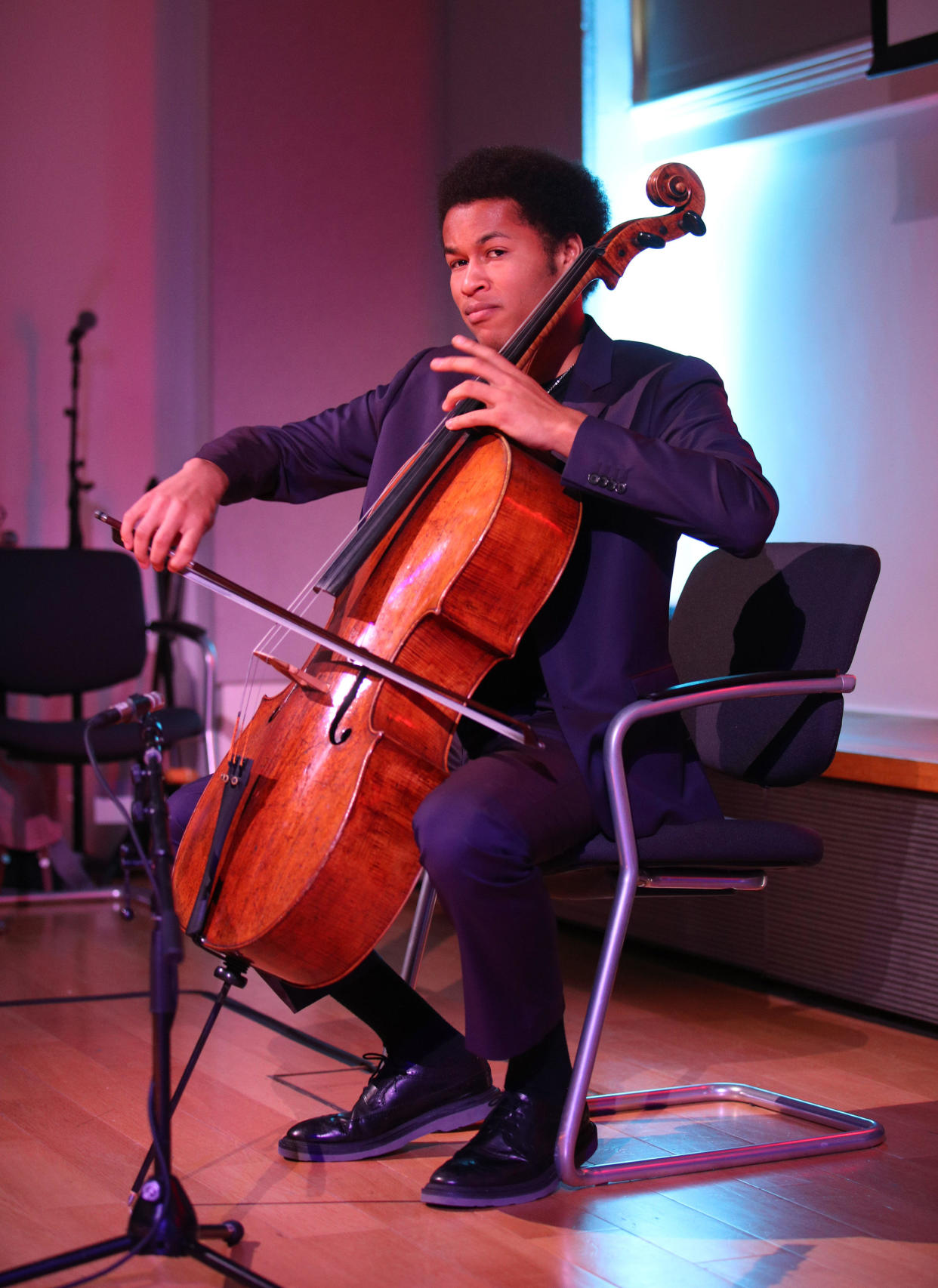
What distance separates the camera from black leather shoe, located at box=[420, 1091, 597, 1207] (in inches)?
63.4

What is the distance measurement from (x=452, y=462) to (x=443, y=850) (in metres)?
0.46

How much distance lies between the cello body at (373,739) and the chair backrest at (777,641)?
1.53 feet

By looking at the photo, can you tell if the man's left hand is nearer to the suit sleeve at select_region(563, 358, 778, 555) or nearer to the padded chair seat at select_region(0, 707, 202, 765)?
the suit sleeve at select_region(563, 358, 778, 555)

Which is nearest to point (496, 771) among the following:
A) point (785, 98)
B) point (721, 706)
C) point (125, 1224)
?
point (721, 706)

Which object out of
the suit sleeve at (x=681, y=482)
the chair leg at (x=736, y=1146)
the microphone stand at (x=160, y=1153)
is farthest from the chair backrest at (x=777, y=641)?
the microphone stand at (x=160, y=1153)

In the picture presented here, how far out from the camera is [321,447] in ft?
6.67

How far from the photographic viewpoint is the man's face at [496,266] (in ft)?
5.98

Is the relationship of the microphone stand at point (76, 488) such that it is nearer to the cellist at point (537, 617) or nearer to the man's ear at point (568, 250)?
the cellist at point (537, 617)

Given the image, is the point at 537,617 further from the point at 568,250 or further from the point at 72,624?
the point at 72,624

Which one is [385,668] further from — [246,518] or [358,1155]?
[246,518]

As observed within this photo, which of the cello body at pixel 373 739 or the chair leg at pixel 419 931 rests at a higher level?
the cello body at pixel 373 739

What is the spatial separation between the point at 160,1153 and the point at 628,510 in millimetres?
912

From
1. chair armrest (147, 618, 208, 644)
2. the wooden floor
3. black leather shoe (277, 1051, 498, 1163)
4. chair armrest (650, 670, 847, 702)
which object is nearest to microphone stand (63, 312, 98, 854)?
chair armrest (147, 618, 208, 644)

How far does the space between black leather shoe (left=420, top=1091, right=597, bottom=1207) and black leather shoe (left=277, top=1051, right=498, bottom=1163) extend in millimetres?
127
